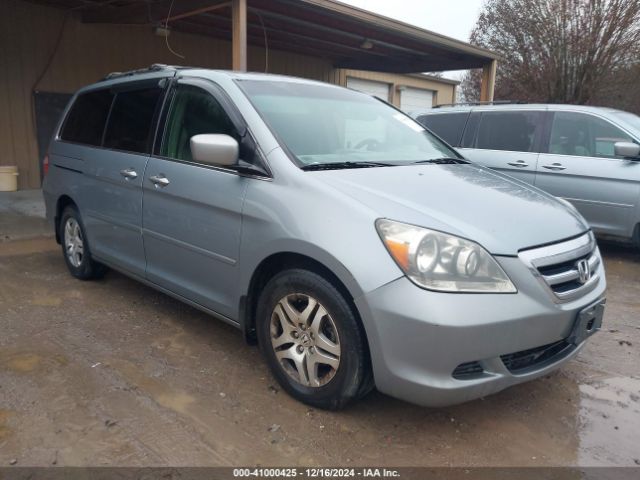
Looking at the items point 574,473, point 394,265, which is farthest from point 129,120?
point 574,473

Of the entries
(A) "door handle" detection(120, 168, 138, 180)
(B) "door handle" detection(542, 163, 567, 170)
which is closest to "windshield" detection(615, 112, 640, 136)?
(B) "door handle" detection(542, 163, 567, 170)

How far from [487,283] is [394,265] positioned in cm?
42

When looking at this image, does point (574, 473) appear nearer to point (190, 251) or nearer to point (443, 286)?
point (443, 286)

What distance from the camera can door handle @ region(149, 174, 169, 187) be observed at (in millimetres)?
3480

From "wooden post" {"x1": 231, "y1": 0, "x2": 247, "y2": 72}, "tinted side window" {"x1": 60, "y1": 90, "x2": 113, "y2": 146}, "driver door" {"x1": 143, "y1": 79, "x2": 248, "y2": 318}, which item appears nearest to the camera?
"driver door" {"x1": 143, "y1": 79, "x2": 248, "y2": 318}

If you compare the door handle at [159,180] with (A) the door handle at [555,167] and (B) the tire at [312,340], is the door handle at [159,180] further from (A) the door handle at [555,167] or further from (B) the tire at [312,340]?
(A) the door handle at [555,167]

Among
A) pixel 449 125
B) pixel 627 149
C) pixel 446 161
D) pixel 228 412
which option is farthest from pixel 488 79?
pixel 228 412

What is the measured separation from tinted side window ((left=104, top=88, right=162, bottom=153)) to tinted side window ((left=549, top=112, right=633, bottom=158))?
4.86m

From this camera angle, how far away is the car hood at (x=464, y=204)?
8.09ft

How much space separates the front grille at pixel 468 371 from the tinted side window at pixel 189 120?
6.13ft

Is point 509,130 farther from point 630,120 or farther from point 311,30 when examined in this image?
point 311,30

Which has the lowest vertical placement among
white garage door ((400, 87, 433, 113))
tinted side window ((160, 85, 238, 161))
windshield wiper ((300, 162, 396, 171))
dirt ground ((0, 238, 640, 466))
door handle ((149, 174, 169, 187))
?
dirt ground ((0, 238, 640, 466))

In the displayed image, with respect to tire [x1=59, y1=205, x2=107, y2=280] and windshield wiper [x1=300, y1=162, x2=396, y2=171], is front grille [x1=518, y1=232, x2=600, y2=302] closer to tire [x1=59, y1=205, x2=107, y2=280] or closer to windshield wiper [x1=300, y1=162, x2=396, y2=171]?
windshield wiper [x1=300, y1=162, x2=396, y2=171]

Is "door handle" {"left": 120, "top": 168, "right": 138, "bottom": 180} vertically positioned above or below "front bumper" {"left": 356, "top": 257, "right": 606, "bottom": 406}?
above
